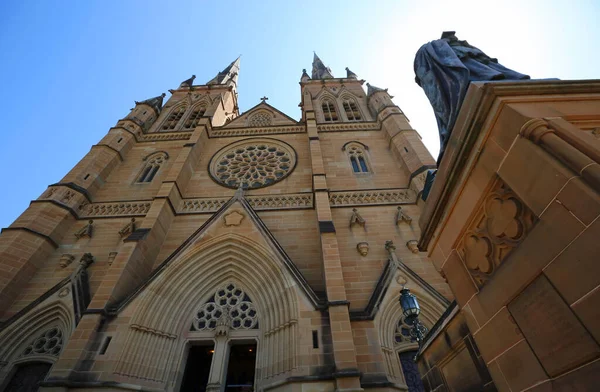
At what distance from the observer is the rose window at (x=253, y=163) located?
42.1 ft

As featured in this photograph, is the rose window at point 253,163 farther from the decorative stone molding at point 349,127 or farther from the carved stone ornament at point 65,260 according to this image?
the carved stone ornament at point 65,260

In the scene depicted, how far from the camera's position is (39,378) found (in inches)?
276

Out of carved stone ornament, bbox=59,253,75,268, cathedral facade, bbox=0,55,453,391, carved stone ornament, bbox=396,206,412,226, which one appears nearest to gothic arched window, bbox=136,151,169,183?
cathedral facade, bbox=0,55,453,391

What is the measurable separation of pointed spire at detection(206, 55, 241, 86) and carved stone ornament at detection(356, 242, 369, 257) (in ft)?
68.2

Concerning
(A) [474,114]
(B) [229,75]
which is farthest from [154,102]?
(A) [474,114]

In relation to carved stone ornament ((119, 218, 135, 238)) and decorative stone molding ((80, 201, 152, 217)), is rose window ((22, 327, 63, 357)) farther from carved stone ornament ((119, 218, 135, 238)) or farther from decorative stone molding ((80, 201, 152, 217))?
decorative stone molding ((80, 201, 152, 217))

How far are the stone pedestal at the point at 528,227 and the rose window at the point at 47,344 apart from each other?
396 inches

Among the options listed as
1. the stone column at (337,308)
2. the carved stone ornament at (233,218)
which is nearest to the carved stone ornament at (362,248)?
the stone column at (337,308)

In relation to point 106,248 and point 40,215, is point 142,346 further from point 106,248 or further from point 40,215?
point 40,215

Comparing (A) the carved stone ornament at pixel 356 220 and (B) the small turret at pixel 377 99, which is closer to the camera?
(A) the carved stone ornament at pixel 356 220

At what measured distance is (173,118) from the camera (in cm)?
1869

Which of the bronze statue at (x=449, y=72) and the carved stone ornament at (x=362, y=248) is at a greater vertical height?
the carved stone ornament at (x=362, y=248)

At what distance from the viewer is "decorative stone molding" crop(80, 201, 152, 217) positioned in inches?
428

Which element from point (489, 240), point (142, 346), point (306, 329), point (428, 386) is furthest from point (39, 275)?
point (489, 240)
